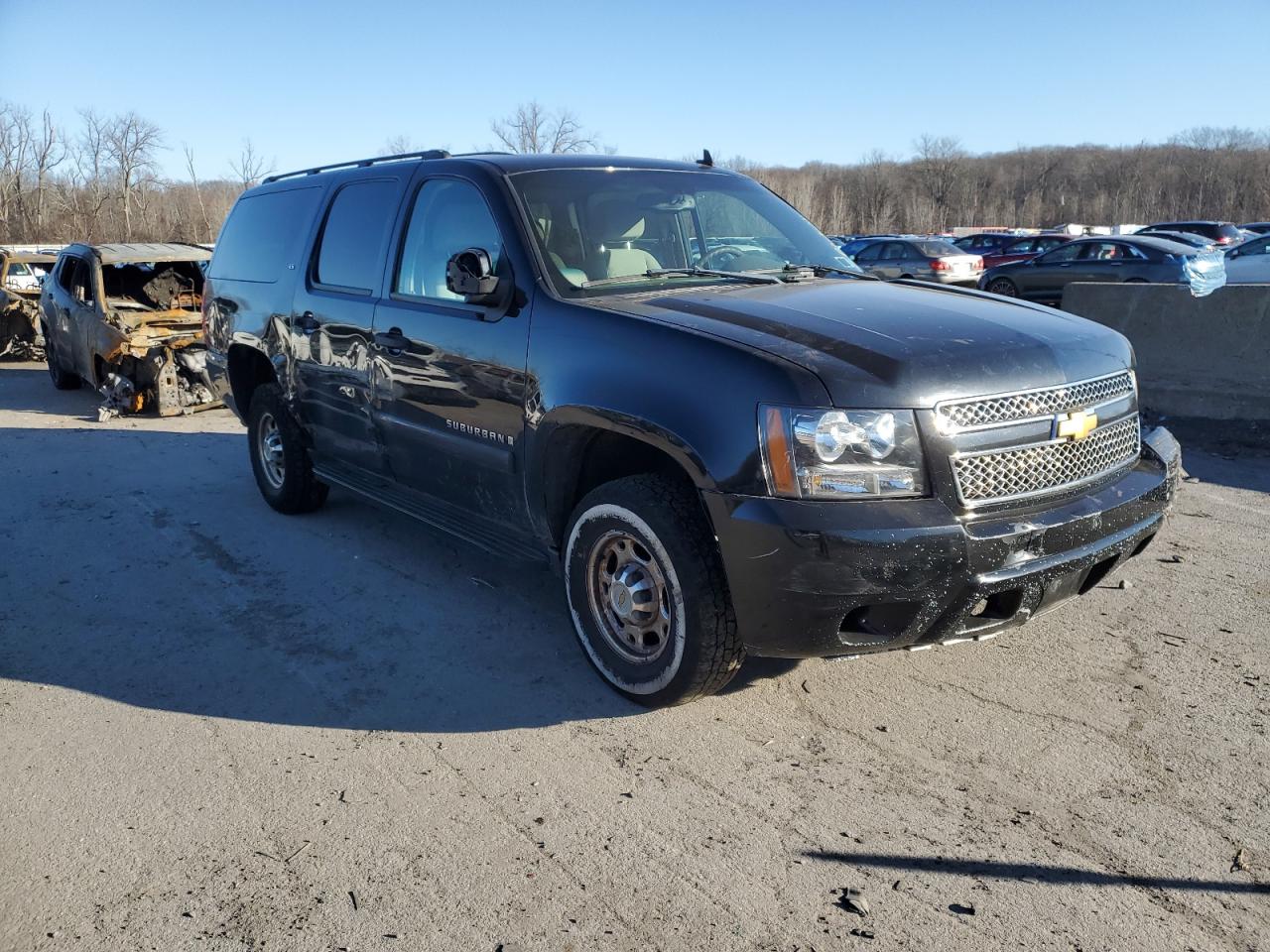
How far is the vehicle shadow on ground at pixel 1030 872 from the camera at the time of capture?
2.72 meters

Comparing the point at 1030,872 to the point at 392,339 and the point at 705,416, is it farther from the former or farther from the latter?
the point at 392,339

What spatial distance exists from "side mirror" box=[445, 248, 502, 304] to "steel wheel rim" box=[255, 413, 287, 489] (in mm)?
2791

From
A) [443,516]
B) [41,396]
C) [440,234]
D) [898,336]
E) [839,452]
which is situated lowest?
[41,396]

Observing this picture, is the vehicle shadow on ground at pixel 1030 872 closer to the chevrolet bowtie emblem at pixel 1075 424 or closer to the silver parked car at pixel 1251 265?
the chevrolet bowtie emblem at pixel 1075 424

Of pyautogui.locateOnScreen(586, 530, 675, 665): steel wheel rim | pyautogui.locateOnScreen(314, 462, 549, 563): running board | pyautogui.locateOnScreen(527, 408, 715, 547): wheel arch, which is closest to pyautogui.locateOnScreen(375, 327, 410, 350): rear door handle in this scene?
pyautogui.locateOnScreen(314, 462, 549, 563): running board

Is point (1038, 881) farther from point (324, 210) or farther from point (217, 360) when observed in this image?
point (217, 360)

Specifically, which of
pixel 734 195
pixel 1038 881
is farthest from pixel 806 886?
pixel 734 195

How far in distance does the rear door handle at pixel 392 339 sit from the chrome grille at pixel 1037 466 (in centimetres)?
267

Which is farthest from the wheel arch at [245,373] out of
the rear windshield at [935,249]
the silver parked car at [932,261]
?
the rear windshield at [935,249]

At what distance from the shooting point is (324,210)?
5730mm

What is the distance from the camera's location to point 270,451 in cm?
670

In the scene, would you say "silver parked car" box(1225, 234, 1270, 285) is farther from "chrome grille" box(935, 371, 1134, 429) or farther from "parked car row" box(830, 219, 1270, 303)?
"chrome grille" box(935, 371, 1134, 429)

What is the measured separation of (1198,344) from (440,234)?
20.8 ft

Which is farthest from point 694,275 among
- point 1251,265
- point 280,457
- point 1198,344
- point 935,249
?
point 935,249
